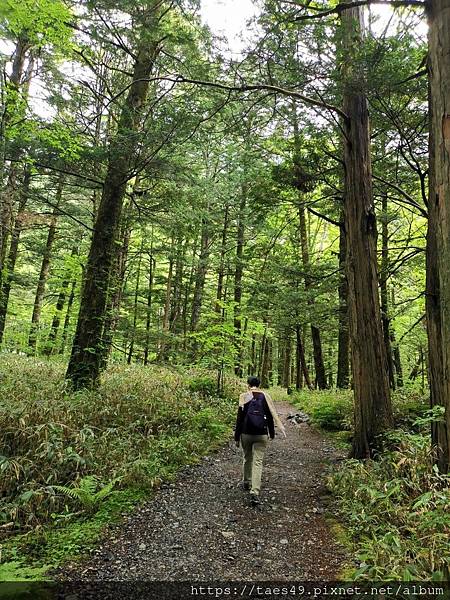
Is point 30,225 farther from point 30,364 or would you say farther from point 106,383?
point 106,383

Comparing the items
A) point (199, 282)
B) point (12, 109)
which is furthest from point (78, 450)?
point (199, 282)

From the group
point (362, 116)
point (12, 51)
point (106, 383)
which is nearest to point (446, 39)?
point (362, 116)

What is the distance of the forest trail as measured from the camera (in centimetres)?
376

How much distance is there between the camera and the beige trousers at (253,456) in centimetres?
583

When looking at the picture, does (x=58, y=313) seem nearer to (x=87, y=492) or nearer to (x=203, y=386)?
(x=203, y=386)

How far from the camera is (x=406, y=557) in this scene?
3406 mm

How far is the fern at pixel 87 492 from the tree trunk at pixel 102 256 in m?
4.03

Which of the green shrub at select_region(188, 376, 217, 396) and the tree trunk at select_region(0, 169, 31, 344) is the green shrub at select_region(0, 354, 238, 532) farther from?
the tree trunk at select_region(0, 169, 31, 344)

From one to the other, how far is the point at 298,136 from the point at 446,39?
6.00 metres

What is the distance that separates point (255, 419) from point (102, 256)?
5774 millimetres

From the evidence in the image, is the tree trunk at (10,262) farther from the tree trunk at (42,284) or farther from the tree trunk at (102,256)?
the tree trunk at (102,256)

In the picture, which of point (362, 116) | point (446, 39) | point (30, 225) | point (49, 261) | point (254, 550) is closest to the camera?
point (446, 39)

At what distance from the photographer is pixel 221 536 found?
454 cm

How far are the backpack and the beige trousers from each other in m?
0.09
